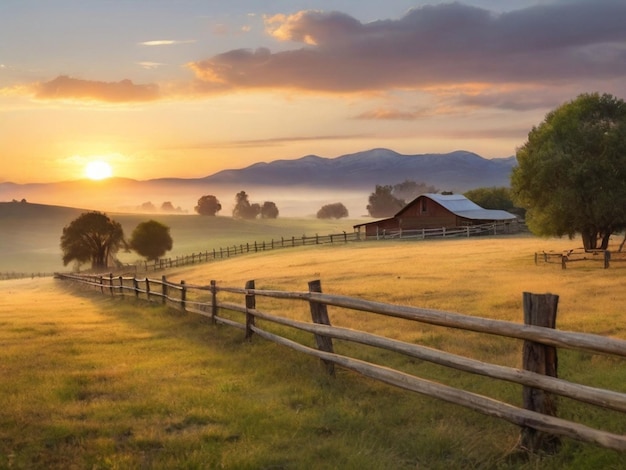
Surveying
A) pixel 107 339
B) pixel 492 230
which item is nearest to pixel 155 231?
pixel 492 230

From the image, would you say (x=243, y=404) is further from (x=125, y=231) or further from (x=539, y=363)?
(x=125, y=231)

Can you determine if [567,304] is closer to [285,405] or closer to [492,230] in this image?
[285,405]

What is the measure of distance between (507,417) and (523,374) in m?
0.48

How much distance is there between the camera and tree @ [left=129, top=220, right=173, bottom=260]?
284 ft

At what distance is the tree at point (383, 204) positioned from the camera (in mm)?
186875

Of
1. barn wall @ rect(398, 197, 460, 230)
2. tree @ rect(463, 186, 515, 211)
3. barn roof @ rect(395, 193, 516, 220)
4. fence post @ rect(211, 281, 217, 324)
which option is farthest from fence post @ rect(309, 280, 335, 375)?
tree @ rect(463, 186, 515, 211)

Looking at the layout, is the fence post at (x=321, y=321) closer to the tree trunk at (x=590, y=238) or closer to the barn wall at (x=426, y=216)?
the tree trunk at (x=590, y=238)

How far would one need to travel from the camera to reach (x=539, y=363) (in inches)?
253

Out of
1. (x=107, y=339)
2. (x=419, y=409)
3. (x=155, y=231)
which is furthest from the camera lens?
→ (x=155, y=231)

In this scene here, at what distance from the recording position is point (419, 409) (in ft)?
26.6

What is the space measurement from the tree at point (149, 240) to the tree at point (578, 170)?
2288 inches

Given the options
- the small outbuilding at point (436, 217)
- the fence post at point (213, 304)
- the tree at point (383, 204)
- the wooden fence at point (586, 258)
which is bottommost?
the wooden fence at point (586, 258)

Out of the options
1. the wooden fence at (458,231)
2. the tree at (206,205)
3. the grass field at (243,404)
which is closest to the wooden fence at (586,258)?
the grass field at (243,404)

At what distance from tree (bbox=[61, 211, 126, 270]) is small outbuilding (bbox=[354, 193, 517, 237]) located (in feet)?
110
